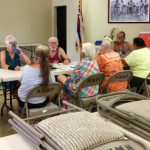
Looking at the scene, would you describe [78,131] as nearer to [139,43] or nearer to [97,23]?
[139,43]

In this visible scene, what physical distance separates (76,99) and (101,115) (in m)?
2.07

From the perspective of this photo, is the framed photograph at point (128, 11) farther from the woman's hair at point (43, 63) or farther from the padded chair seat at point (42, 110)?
the padded chair seat at point (42, 110)

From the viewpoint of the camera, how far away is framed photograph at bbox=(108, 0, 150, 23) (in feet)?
18.5

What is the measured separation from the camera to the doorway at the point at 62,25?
8062 millimetres

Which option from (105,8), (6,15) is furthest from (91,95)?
(6,15)

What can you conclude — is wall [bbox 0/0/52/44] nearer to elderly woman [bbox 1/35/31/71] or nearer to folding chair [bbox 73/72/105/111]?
elderly woman [bbox 1/35/31/71]

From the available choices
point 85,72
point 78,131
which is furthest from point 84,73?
point 78,131

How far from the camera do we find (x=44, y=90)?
2857 mm

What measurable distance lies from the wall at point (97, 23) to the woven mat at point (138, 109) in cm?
500

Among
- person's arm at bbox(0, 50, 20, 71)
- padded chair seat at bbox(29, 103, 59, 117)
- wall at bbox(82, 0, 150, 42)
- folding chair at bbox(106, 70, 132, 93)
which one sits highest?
wall at bbox(82, 0, 150, 42)

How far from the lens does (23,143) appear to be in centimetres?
101

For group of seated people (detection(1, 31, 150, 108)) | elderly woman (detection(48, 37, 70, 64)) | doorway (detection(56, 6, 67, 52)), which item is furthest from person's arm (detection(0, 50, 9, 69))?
doorway (detection(56, 6, 67, 52))

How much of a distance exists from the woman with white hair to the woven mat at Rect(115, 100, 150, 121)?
2009mm

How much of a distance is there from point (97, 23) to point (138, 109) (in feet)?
19.3
